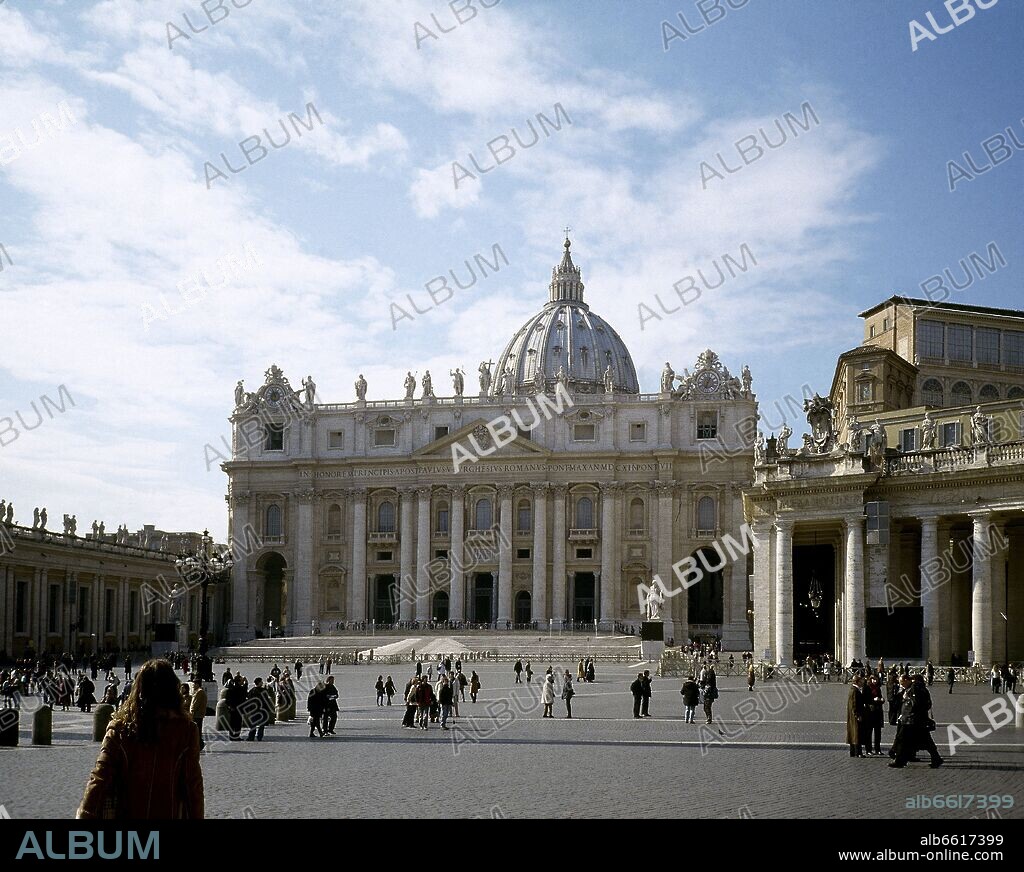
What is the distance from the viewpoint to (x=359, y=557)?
90375 mm

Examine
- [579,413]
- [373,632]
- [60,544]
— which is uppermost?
[579,413]

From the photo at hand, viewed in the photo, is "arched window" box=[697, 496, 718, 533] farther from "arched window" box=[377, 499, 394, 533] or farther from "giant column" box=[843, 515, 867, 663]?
"giant column" box=[843, 515, 867, 663]

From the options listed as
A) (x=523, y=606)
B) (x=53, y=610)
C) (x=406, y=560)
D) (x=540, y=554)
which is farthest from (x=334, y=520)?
(x=53, y=610)

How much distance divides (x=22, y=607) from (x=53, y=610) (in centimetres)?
385

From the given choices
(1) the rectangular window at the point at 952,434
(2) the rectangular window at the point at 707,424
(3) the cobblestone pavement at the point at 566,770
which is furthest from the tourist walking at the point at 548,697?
(2) the rectangular window at the point at 707,424

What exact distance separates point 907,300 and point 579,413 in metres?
34.1

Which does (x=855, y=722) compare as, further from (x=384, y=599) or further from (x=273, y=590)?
(x=273, y=590)

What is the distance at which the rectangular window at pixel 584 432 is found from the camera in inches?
3489

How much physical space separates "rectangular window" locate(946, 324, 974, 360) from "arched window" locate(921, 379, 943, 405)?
181 cm

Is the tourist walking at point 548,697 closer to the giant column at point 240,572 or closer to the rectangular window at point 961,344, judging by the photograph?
the rectangular window at point 961,344

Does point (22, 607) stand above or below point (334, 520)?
below
